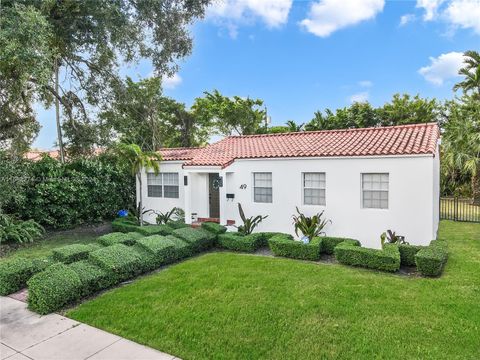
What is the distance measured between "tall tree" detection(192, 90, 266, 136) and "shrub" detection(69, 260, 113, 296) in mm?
25186

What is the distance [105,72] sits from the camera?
16.3 metres

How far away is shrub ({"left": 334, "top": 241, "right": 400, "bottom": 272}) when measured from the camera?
8.62 meters

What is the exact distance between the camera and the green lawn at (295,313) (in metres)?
5.00

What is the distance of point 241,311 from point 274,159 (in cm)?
763

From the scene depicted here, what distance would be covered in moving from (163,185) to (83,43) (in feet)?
24.9

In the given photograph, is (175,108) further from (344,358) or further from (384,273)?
(344,358)

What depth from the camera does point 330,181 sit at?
11.8m

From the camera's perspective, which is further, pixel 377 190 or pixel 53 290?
pixel 377 190

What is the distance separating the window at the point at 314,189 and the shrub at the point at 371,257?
2.87 m

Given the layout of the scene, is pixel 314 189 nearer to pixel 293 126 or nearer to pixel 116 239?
pixel 116 239

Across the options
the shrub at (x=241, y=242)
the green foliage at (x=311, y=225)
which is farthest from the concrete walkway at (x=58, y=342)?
the green foliage at (x=311, y=225)

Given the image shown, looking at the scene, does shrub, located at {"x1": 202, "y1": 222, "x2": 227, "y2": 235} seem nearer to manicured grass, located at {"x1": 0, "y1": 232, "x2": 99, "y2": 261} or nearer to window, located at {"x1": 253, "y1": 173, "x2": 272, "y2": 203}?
window, located at {"x1": 253, "y1": 173, "x2": 272, "y2": 203}

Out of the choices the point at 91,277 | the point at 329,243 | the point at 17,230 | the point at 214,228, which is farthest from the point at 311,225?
the point at 17,230

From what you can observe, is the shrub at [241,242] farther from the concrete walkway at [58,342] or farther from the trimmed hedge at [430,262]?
the concrete walkway at [58,342]
